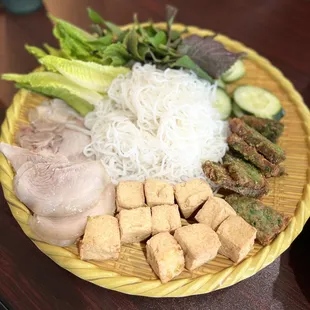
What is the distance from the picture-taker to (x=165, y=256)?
2234 mm

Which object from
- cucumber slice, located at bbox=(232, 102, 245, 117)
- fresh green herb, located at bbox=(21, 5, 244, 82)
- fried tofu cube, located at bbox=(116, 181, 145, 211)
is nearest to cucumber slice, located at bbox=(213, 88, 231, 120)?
cucumber slice, located at bbox=(232, 102, 245, 117)

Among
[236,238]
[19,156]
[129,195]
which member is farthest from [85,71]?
[236,238]

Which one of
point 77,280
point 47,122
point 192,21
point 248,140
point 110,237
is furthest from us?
point 192,21

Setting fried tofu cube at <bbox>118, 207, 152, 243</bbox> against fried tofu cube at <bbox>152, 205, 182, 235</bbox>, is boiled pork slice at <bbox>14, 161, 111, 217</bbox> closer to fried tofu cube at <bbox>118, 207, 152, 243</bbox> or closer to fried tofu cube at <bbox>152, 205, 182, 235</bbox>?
fried tofu cube at <bbox>118, 207, 152, 243</bbox>

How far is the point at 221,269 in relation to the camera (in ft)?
7.72

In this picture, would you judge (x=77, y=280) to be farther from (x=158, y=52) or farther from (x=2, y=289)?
(x=158, y=52)

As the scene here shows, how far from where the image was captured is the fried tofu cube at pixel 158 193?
259 cm

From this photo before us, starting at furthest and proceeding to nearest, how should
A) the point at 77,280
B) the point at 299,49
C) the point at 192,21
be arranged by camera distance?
the point at 192,21, the point at 299,49, the point at 77,280

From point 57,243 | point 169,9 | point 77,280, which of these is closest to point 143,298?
point 77,280

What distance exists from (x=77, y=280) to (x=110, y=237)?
46cm

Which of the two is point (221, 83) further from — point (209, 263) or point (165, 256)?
point (165, 256)

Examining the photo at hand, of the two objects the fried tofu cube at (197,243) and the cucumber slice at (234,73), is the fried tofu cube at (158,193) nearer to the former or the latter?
the fried tofu cube at (197,243)

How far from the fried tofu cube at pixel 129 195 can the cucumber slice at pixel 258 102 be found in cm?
131

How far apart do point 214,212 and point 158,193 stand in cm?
41
